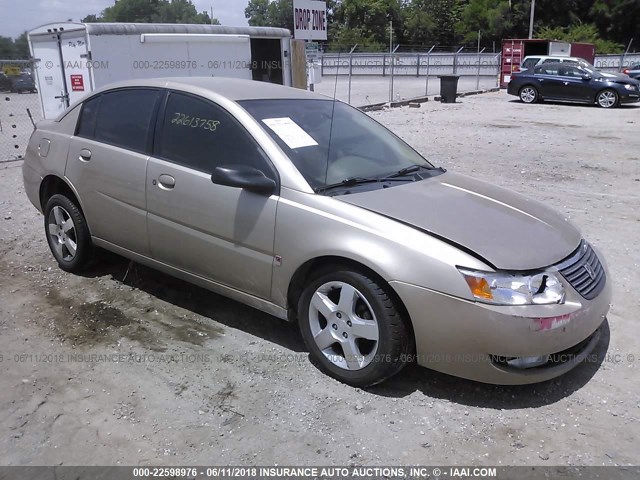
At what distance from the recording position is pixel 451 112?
1895 centimetres

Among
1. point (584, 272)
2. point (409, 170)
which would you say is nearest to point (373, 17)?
point (409, 170)

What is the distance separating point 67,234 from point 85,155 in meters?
0.74

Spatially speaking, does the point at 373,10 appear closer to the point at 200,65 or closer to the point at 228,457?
the point at 200,65

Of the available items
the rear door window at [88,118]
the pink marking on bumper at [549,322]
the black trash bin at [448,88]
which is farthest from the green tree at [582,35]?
the pink marking on bumper at [549,322]

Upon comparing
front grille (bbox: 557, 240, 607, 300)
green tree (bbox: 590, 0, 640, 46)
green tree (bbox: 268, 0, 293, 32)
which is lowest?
front grille (bbox: 557, 240, 607, 300)

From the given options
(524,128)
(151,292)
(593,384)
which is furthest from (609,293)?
(524,128)

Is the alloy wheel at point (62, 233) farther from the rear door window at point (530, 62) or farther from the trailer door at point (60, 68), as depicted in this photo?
the rear door window at point (530, 62)

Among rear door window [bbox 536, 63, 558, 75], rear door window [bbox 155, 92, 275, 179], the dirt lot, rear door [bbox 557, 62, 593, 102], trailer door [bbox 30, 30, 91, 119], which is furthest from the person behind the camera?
rear door window [bbox 536, 63, 558, 75]

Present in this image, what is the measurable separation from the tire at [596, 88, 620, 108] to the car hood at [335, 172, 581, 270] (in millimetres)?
19100

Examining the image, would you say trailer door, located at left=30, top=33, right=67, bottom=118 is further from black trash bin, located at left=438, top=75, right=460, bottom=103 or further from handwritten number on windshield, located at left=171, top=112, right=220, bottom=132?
black trash bin, located at left=438, top=75, right=460, bottom=103

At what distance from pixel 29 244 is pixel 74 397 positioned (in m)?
3.15

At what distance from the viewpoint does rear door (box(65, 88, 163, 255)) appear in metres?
4.27

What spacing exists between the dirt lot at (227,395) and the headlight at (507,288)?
65cm

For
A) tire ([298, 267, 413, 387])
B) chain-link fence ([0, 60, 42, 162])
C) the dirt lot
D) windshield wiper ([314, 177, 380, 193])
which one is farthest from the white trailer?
tire ([298, 267, 413, 387])
